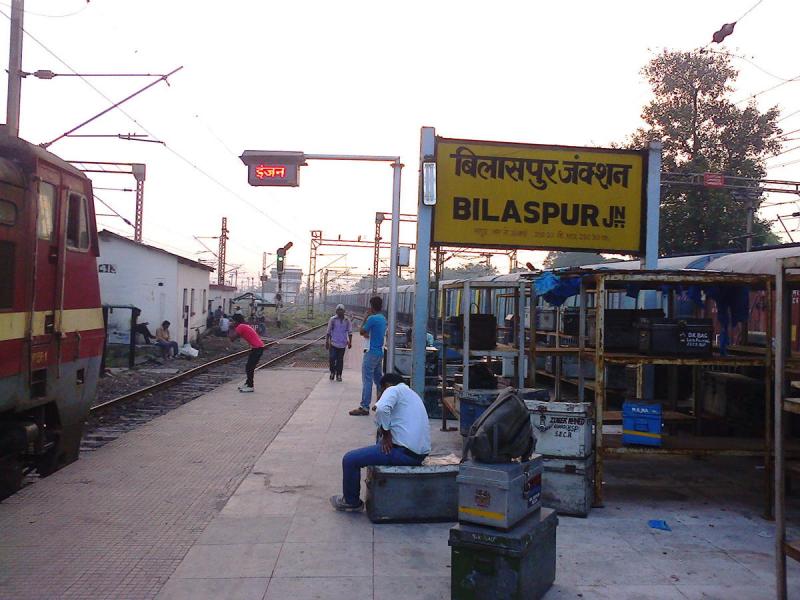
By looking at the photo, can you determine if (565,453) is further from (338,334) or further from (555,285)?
(338,334)

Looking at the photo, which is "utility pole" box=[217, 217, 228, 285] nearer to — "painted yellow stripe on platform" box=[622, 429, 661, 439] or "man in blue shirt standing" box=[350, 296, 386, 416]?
"man in blue shirt standing" box=[350, 296, 386, 416]

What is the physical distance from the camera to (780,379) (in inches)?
163

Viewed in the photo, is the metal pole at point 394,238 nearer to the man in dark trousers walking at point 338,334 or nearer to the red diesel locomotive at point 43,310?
the man in dark trousers walking at point 338,334

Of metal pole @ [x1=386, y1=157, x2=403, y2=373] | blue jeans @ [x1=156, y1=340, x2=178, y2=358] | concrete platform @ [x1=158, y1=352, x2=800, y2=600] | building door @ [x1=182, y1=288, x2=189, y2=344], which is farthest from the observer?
building door @ [x1=182, y1=288, x2=189, y2=344]

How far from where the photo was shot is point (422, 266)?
9.52 m

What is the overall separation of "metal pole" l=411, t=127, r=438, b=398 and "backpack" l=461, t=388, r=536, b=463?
5.05 m

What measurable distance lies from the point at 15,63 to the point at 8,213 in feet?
23.6

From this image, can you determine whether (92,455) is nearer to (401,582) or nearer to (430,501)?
(430,501)

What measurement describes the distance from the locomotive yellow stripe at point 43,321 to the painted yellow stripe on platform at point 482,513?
3.80m

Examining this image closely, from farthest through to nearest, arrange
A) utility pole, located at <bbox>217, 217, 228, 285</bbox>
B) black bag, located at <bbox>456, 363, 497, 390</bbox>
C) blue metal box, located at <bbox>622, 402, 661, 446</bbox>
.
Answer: utility pole, located at <bbox>217, 217, 228, 285</bbox> < black bag, located at <bbox>456, 363, 497, 390</bbox> < blue metal box, located at <bbox>622, 402, 661, 446</bbox>

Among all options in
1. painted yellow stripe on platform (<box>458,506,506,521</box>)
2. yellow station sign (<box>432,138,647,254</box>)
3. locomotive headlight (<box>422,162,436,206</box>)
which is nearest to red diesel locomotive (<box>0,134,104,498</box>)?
painted yellow stripe on platform (<box>458,506,506,521</box>)

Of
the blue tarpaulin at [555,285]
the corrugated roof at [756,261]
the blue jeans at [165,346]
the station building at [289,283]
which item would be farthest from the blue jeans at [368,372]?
the station building at [289,283]

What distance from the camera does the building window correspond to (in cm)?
620

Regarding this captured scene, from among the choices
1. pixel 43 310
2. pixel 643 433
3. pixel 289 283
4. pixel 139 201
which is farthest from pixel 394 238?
pixel 289 283
